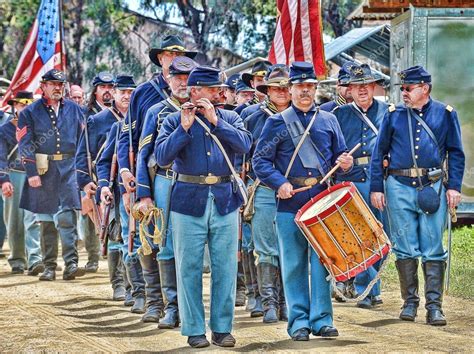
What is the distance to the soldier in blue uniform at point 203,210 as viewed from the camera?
1030 cm

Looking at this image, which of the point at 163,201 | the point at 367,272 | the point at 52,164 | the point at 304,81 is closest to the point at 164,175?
the point at 163,201

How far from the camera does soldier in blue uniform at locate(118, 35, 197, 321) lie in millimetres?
11945

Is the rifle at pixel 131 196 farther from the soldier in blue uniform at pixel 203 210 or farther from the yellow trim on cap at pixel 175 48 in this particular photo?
the soldier in blue uniform at pixel 203 210

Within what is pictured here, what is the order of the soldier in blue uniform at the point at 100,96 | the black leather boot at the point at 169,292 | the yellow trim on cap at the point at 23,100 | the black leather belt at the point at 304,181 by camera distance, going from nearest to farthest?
the black leather belt at the point at 304,181 → the black leather boot at the point at 169,292 → the soldier in blue uniform at the point at 100,96 → the yellow trim on cap at the point at 23,100

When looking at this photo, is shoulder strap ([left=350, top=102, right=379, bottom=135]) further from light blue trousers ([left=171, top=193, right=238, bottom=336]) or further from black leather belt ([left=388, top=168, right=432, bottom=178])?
light blue trousers ([left=171, top=193, right=238, bottom=336])

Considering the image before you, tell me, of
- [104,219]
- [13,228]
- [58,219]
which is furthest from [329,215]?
[13,228]

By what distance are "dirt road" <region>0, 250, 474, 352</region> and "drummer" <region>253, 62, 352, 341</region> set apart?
0.27 metres

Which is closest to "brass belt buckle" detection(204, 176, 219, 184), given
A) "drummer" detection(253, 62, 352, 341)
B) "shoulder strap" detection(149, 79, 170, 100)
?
"drummer" detection(253, 62, 352, 341)

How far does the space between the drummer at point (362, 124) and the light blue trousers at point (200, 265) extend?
10.4 feet

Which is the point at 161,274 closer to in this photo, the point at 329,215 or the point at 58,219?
the point at 329,215

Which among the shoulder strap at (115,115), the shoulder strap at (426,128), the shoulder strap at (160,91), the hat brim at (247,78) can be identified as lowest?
the shoulder strap at (426,128)

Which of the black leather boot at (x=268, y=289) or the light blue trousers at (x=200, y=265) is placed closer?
the light blue trousers at (x=200, y=265)

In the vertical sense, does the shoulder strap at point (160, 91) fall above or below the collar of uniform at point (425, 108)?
above

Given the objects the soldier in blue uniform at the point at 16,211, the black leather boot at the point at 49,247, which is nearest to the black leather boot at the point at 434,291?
the black leather boot at the point at 49,247
